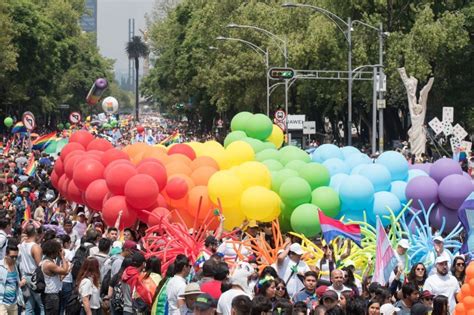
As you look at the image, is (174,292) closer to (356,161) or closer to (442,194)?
(442,194)

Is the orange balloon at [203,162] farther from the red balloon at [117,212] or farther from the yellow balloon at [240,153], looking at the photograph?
the red balloon at [117,212]

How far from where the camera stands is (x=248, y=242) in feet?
50.7

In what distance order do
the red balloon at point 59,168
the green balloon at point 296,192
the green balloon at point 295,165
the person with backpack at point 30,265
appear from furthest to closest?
1. the red balloon at point 59,168
2. the green balloon at point 295,165
3. the green balloon at point 296,192
4. the person with backpack at point 30,265

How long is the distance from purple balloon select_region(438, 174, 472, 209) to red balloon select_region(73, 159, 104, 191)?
5723 millimetres

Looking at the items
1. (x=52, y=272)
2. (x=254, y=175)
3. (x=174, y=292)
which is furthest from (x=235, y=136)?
(x=174, y=292)

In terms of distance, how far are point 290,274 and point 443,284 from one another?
6.18ft

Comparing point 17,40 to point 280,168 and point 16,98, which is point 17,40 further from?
point 280,168

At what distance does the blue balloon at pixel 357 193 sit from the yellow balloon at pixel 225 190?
5.57 feet

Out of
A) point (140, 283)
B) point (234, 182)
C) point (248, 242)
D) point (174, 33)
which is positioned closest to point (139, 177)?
point (234, 182)

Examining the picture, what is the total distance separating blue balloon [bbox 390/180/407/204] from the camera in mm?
19172

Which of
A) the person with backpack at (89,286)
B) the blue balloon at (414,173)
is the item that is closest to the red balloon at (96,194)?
the blue balloon at (414,173)

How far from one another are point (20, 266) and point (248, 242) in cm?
326

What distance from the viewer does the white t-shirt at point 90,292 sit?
1214 centimetres

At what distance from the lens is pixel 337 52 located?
156ft
